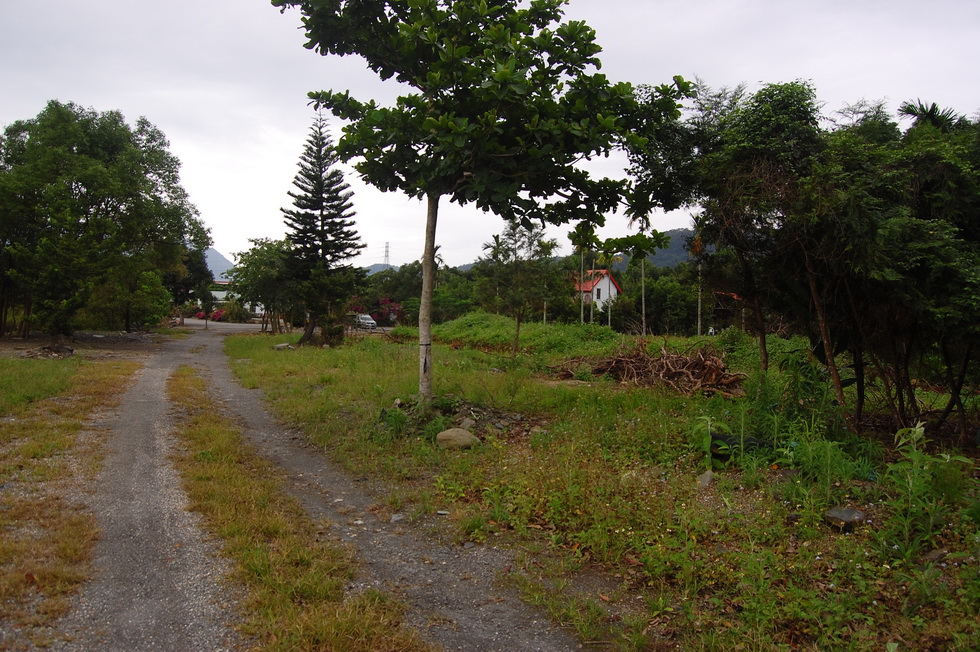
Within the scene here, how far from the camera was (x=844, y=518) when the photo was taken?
3.73 metres

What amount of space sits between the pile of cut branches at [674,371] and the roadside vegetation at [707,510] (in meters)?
2.51

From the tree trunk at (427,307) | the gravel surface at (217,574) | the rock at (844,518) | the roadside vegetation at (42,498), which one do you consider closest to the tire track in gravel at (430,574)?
the gravel surface at (217,574)

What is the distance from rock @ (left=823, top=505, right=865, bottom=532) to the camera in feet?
12.1

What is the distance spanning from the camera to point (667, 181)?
6.85 metres

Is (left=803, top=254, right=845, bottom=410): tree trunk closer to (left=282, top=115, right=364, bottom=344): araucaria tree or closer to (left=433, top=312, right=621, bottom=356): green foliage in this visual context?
(left=433, top=312, right=621, bottom=356): green foliage

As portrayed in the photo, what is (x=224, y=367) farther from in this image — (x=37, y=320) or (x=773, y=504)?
(x=773, y=504)

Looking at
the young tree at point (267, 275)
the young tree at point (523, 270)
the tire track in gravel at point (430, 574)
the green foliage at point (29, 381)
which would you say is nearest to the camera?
the tire track in gravel at point (430, 574)

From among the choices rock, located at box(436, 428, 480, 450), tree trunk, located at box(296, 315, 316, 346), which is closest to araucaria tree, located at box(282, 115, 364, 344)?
tree trunk, located at box(296, 315, 316, 346)

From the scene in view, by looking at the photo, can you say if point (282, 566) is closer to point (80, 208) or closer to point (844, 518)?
point (844, 518)

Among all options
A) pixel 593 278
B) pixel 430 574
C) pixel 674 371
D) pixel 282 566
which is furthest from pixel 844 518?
pixel 593 278

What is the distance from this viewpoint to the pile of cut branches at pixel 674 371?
32.8 ft

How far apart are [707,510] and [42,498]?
5176 mm

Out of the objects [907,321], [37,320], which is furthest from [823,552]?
[37,320]

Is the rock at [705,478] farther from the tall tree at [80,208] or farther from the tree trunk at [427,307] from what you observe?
the tall tree at [80,208]
